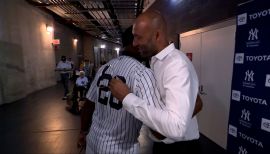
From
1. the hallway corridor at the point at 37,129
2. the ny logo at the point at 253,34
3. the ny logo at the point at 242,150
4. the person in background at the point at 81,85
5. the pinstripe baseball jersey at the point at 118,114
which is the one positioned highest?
the ny logo at the point at 253,34

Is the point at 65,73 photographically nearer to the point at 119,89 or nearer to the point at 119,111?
the point at 119,111

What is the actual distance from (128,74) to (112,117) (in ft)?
0.93

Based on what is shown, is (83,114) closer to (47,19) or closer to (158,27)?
(158,27)

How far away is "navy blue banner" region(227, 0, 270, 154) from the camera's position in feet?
7.19

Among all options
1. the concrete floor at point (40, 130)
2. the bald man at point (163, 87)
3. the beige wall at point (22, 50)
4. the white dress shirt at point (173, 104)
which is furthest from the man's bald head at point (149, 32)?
the beige wall at point (22, 50)

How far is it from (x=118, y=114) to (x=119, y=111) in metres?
0.02

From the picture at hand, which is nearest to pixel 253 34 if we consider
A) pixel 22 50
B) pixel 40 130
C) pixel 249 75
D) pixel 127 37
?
pixel 249 75

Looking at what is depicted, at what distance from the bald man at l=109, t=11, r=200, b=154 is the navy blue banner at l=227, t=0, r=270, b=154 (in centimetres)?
144

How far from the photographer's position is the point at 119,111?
133cm

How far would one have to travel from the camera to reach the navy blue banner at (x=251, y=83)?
219cm

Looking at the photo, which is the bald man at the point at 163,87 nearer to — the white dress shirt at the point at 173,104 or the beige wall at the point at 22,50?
the white dress shirt at the point at 173,104

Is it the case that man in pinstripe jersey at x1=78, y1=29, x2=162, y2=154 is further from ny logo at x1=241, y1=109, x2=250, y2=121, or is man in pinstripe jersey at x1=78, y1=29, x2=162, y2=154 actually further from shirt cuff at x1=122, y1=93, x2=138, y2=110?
ny logo at x1=241, y1=109, x2=250, y2=121

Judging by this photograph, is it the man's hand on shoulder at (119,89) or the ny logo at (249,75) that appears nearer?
the man's hand on shoulder at (119,89)

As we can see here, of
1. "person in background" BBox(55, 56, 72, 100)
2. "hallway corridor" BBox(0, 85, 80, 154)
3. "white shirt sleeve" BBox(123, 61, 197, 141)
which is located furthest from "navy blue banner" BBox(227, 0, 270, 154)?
"person in background" BBox(55, 56, 72, 100)
